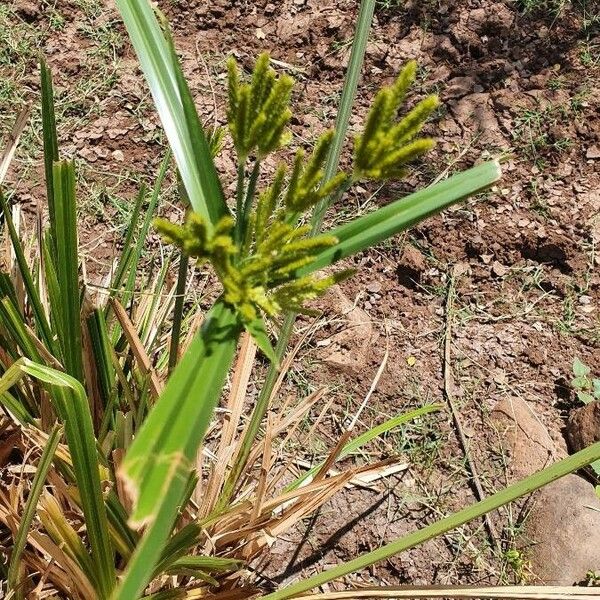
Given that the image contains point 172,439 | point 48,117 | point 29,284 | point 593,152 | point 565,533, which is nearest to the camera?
point 172,439

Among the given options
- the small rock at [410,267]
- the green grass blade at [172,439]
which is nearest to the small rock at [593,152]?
the small rock at [410,267]

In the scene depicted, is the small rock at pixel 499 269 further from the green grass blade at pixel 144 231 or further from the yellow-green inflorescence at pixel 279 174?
the yellow-green inflorescence at pixel 279 174

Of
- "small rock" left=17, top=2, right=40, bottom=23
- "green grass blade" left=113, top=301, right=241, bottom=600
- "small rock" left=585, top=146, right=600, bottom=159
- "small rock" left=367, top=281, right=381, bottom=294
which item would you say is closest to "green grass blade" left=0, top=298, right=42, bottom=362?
"green grass blade" left=113, top=301, right=241, bottom=600

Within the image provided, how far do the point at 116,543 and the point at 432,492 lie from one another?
0.79 m

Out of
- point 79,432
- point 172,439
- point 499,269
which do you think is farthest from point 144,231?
point 499,269

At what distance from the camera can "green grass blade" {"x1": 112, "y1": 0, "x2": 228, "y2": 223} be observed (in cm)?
61

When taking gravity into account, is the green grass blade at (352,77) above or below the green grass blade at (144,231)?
above

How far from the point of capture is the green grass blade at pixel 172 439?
1.40ft

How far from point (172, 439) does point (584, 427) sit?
1.28m

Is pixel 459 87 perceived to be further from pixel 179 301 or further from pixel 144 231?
pixel 179 301

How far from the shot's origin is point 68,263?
0.76 meters

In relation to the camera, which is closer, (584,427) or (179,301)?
(179,301)

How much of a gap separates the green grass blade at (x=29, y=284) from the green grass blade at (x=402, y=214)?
460 millimetres

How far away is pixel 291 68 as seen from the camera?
189cm
